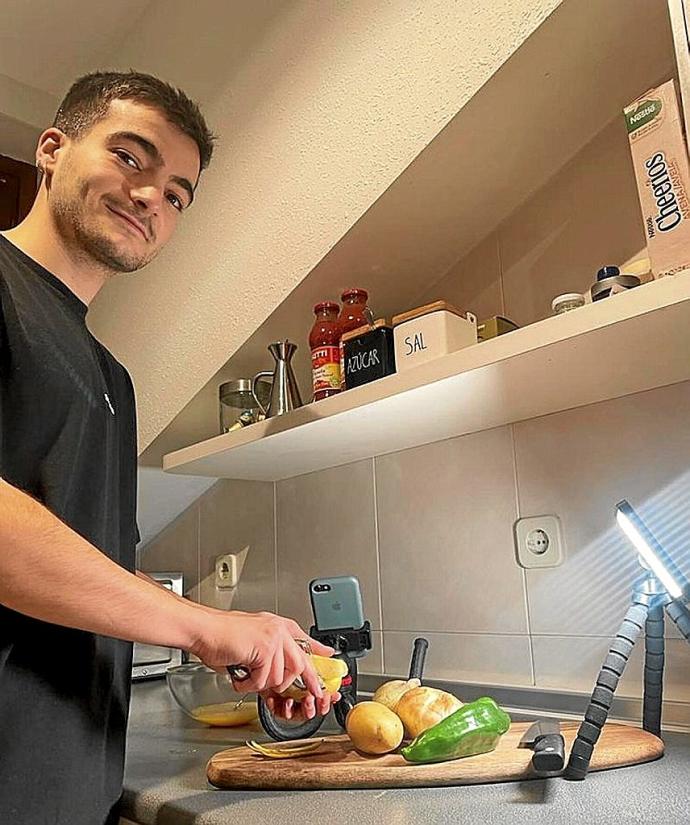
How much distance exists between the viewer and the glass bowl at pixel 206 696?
1.19 meters

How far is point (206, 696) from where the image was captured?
122cm

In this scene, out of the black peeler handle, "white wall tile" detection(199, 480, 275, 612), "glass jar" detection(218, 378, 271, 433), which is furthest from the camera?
"white wall tile" detection(199, 480, 275, 612)

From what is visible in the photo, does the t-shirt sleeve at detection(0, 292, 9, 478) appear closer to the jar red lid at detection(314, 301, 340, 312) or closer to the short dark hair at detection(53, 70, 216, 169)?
the short dark hair at detection(53, 70, 216, 169)

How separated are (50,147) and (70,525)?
1.78 ft

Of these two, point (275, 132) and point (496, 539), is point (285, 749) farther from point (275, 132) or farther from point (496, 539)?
point (275, 132)

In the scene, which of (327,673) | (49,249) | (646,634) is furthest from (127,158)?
(646,634)

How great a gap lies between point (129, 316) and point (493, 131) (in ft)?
2.92

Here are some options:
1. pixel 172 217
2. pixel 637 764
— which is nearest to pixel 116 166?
pixel 172 217

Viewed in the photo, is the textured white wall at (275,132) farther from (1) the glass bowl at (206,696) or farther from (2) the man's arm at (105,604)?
(2) the man's arm at (105,604)

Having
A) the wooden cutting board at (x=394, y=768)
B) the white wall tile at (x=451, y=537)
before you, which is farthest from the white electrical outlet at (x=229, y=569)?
the wooden cutting board at (x=394, y=768)

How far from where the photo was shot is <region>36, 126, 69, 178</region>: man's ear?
3.34 ft

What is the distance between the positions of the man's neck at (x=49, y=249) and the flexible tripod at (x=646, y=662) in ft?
2.55

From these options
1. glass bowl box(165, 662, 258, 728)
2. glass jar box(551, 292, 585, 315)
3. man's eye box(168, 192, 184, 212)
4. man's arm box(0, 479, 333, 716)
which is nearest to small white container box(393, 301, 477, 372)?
glass jar box(551, 292, 585, 315)

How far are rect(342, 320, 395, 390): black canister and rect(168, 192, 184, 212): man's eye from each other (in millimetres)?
315
